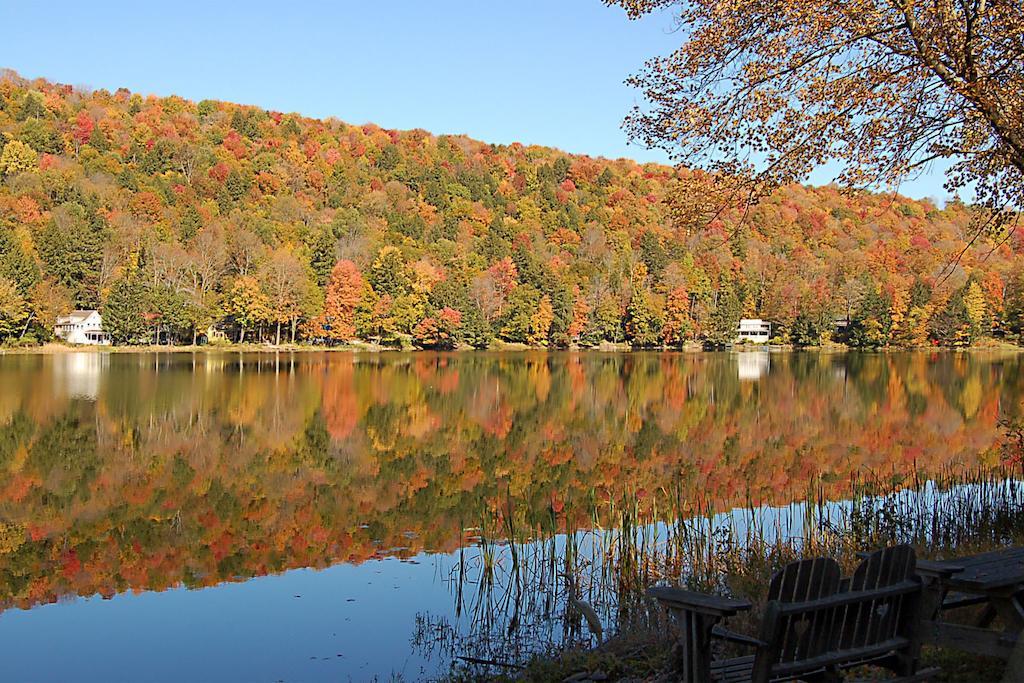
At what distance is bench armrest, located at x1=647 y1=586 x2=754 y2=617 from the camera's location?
13.5 ft

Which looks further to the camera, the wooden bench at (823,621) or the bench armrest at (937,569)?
the bench armrest at (937,569)

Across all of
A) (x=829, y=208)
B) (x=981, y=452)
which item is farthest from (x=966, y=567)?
(x=829, y=208)

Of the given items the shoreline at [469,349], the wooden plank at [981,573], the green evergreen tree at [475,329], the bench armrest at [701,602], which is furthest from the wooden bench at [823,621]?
the green evergreen tree at [475,329]

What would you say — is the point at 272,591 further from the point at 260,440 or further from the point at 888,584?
the point at 260,440

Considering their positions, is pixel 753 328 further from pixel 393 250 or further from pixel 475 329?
pixel 393 250

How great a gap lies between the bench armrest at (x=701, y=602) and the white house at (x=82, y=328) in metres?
66.2

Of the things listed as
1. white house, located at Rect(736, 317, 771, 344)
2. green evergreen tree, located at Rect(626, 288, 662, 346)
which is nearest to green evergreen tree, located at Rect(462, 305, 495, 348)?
green evergreen tree, located at Rect(626, 288, 662, 346)

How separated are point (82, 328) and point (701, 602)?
229ft

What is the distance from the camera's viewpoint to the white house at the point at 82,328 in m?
65.1

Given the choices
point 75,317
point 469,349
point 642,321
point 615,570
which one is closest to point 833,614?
point 615,570

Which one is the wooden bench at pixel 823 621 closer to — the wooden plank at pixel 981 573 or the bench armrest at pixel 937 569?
the bench armrest at pixel 937 569

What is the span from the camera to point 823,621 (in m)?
4.09

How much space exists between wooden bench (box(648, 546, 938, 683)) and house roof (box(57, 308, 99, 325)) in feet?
222

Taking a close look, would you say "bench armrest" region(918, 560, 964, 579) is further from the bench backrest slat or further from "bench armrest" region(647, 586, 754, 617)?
"bench armrest" region(647, 586, 754, 617)
